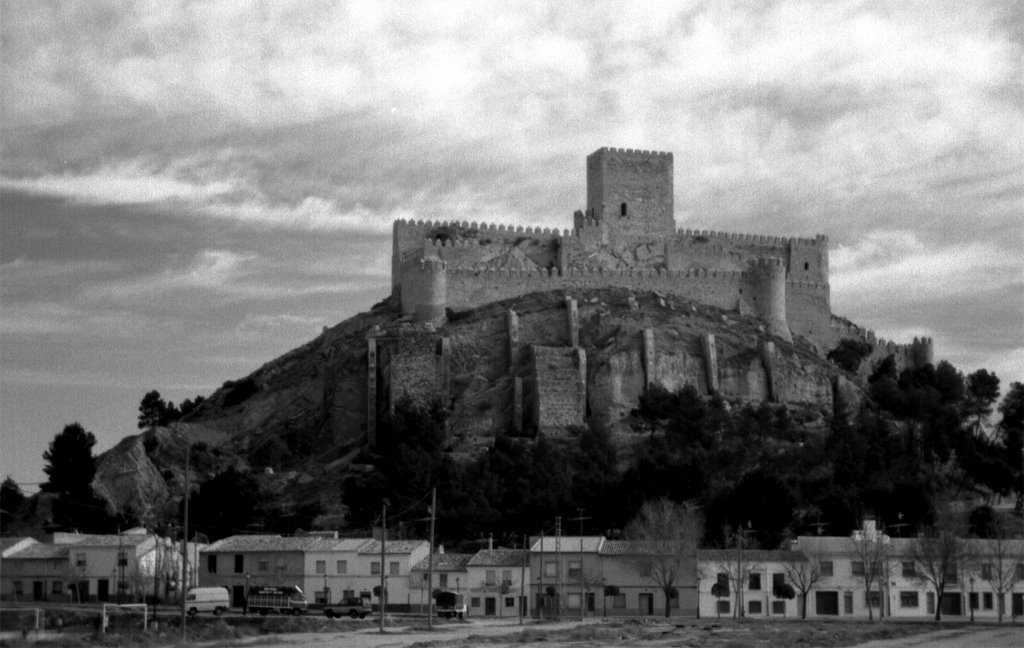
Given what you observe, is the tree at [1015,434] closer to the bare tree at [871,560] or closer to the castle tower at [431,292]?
the bare tree at [871,560]

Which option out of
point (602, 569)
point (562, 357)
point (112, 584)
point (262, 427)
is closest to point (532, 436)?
point (562, 357)

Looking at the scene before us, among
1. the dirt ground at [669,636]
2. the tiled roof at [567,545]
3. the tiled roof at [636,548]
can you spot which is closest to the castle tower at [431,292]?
the tiled roof at [567,545]

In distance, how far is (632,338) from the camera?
111 meters

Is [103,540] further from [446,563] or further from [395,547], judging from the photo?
[446,563]

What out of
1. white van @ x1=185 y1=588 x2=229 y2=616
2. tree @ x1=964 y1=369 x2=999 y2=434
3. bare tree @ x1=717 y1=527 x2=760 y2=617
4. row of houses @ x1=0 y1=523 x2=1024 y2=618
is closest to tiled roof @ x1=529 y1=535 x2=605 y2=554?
row of houses @ x1=0 y1=523 x2=1024 y2=618

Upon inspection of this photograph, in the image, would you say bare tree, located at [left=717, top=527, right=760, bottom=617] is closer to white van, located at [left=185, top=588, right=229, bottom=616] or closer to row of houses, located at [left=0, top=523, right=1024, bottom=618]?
row of houses, located at [left=0, top=523, right=1024, bottom=618]

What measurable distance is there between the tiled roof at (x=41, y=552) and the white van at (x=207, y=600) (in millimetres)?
9845

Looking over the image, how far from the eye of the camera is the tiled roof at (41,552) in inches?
2897

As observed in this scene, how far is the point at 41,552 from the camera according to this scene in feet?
245

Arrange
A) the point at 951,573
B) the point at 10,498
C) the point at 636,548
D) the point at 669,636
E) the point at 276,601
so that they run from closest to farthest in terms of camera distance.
→ the point at 669,636 < the point at 276,601 < the point at 951,573 < the point at 636,548 < the point at 10,498

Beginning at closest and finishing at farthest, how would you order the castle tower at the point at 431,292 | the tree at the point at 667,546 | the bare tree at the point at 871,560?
1. the bare tree at the point at 871,560
2. the tree at the point at 667,546
3. the castle tower at the point at 431,292

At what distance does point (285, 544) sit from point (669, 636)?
89.8 ft

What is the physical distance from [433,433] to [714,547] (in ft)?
77.9

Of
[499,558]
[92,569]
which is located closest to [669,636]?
[499,558]
